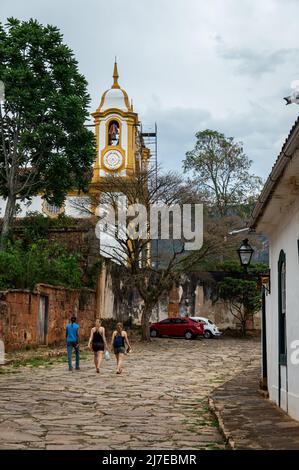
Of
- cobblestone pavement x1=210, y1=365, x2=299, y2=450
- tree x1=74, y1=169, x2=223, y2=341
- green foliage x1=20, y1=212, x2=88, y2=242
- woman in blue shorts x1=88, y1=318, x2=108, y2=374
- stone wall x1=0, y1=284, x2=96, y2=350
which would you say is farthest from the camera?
green foliage x1=20, y1=212, x2=88, y2=242

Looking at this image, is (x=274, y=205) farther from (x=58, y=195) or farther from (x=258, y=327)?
(x=258, y=327)

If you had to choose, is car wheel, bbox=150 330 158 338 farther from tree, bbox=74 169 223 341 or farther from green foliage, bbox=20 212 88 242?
green foliage, bbox=20 212 88 242

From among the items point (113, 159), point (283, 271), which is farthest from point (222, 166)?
point (283, 271)

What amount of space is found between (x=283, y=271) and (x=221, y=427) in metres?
2.74

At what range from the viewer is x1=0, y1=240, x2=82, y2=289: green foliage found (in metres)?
22.6

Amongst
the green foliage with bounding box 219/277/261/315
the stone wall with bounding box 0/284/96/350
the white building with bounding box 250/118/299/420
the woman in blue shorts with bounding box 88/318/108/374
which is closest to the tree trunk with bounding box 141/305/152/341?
the stone wall with bounding box 0/284/96/350

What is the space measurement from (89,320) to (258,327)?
9.82 m

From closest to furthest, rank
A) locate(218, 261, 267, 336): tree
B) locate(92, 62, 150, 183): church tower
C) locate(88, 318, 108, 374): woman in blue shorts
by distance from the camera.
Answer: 1. locate(88, 318, 108, 374): woman in blue shorts
2. locate(218, 261, 267, 336): tree
3. locate(92, 62, 150, 183): church tower

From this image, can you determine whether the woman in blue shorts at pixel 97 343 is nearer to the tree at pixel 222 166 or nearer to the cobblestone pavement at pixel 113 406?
the cobblestone pavement at pixel 113 406

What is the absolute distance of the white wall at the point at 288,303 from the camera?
27.6 feet

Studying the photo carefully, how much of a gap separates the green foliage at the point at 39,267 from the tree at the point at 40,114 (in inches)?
94.8

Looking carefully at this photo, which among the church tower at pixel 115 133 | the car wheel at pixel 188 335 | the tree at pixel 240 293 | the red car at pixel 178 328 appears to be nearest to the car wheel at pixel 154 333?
the red car at pixel 178 328

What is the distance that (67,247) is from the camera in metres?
31.0

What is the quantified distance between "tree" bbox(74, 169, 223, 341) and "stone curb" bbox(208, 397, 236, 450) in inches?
695
